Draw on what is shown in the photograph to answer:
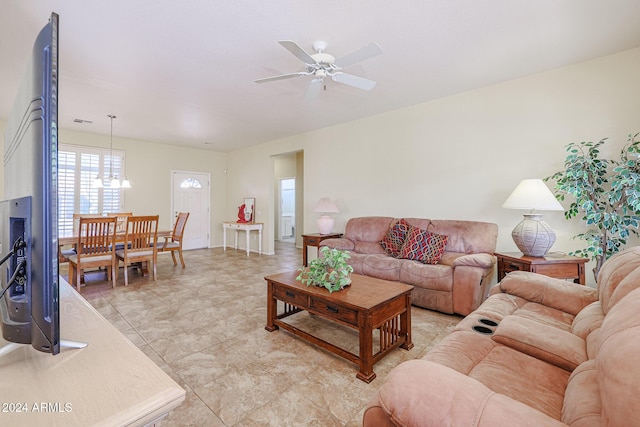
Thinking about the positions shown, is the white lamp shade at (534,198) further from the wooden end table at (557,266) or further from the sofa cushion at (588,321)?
the sofa cushion at (588,321)

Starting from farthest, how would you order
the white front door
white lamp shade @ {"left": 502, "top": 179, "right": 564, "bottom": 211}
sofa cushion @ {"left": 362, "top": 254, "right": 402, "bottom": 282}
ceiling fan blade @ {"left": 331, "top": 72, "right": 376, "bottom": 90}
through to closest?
1. the white front door
2. sofa cushion @ {"left": 362, "top": 254, "right": 402, "bottom": 282}
3. white lamp shade @ {"left": 502, "top": 179, "right": 564, "bottom": 211}
4. ceiling fan blade @ {"left": 331, "top": 72, "right": 376, "bottom": 90}

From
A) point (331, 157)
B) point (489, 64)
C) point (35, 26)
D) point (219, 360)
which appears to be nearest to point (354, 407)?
point (219, 360)

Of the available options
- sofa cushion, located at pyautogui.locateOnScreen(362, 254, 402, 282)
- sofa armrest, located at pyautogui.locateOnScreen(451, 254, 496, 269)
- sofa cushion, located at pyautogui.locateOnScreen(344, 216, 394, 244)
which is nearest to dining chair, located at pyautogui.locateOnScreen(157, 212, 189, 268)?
sofa cushion, located at pyautogui.locateOnScreen(344, 216, 394, 244)

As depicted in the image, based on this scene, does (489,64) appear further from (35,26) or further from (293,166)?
(293,166)

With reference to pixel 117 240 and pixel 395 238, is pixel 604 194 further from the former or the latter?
pixel 117 240

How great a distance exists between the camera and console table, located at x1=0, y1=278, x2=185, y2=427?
0.56m

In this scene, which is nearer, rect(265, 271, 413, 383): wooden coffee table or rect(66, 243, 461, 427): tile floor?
rect(66, 243, 461, 427): tile floor

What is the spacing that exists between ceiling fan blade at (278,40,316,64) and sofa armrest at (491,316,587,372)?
2.20m

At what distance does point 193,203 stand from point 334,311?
20.6 feet

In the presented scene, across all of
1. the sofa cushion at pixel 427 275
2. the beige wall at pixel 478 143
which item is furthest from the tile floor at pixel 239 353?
the beige wall at pixel 478 143

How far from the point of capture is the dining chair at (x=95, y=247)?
12.0 ft

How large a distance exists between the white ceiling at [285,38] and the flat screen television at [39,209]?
187 cm

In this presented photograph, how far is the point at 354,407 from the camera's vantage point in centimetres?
165

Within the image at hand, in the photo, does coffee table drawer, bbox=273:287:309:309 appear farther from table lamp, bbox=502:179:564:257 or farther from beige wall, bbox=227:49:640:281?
beige wall, bbox=227:49:640:281
